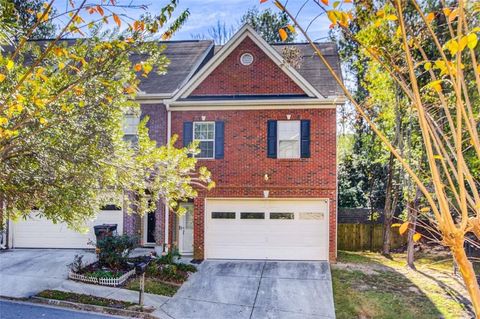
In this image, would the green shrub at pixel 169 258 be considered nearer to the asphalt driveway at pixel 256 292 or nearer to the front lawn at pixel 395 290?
the asphalt driveway at pixel 256 292

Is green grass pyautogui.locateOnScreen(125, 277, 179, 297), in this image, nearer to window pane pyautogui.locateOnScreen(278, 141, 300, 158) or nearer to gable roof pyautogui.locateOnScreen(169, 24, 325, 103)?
window pane pyautogui.locateOnScreen(278, 141, 300, 158)

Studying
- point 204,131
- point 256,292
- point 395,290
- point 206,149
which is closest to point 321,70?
point 204,131

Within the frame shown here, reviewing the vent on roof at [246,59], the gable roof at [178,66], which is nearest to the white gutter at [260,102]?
the gable roof at [178,66]

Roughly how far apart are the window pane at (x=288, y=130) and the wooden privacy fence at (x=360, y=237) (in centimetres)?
531

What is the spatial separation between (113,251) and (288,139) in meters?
6.81

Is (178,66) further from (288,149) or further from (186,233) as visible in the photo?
(186,233)

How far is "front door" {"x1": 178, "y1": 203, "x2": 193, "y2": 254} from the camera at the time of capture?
1480 centimetres

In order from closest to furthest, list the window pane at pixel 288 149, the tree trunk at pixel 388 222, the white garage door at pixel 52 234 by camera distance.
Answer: the window pane at pixel 288 149 < the white garage door at pixel 52 234 < the tree trunk at pixel 388 222

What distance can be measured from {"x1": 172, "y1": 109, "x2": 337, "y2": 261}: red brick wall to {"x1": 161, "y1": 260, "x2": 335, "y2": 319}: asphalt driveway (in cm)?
178

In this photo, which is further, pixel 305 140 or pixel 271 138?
pixel 271 138

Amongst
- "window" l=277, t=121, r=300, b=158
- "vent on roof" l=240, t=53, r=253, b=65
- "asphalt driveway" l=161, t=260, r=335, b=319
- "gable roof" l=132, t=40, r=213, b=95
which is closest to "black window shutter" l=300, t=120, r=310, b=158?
"window" l=277, t=121, r=300, b=158

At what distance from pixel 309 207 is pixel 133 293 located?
6578 millimetres

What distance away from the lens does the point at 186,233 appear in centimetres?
1491

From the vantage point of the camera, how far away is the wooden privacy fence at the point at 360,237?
1691 centimetres
